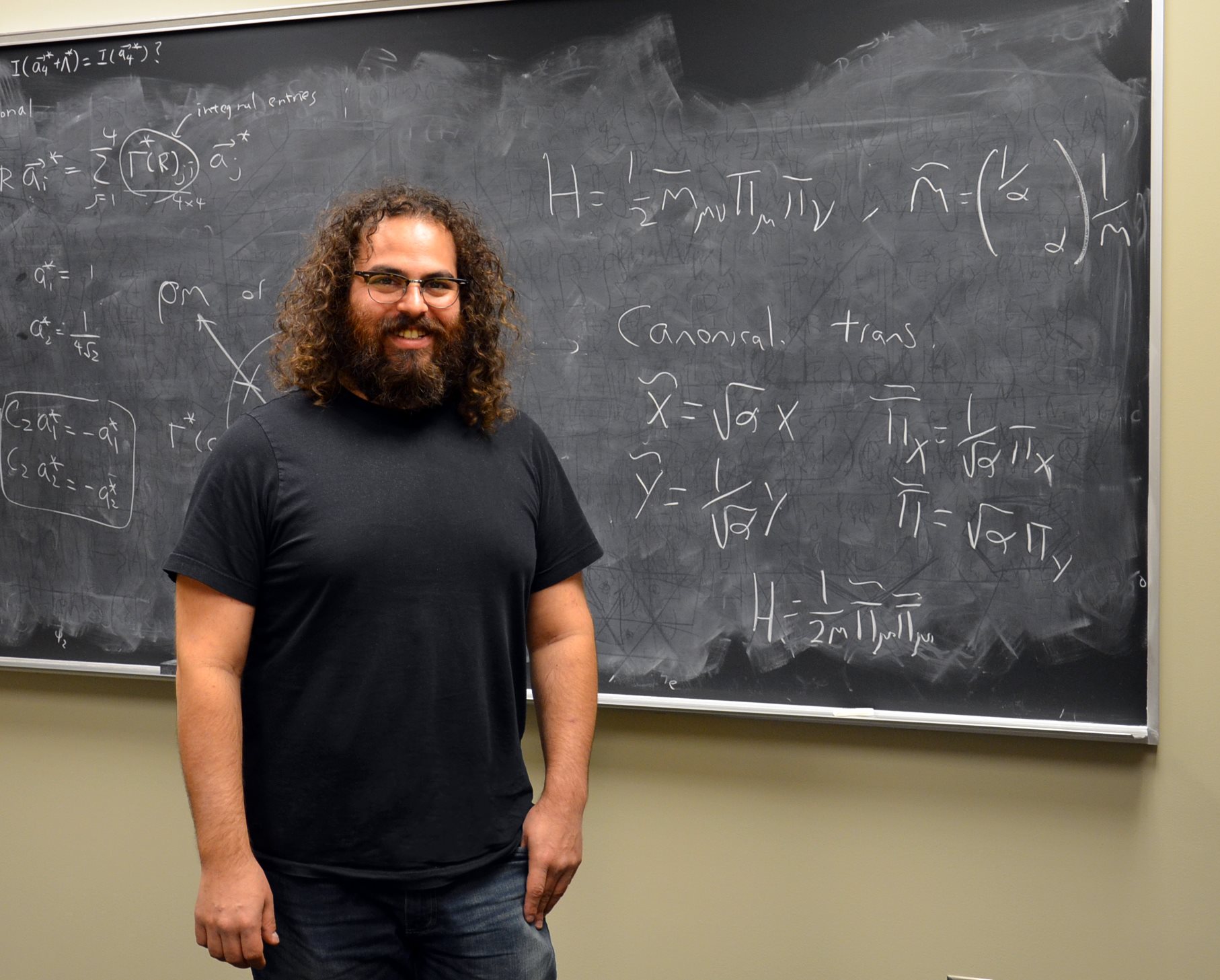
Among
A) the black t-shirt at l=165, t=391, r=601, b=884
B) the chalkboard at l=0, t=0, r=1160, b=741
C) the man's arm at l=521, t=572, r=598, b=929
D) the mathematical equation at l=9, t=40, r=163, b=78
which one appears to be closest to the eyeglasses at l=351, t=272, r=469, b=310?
the black t-shirt at l=165, t=391, r=601, b=884

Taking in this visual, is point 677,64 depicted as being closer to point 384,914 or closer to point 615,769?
point 615,769

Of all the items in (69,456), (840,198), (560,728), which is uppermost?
(840,198)

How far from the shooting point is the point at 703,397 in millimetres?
1915

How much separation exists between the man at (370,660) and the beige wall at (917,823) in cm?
61

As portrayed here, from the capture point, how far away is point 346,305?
55.3 inches

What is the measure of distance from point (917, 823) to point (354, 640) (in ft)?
3.77

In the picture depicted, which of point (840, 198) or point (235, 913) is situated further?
point (840, 198)

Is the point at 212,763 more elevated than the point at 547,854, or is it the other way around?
the point at 212,763

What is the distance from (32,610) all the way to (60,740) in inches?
11.5

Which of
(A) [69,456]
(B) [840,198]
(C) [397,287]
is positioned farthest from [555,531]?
(A) [69,456]

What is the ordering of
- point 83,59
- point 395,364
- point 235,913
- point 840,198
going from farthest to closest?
point 83,59 < point 840,198 < point 395,364 < point 235,913

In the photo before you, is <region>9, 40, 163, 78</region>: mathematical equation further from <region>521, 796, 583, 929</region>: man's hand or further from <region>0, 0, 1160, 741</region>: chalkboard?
<region>521, 796, 583, 929</region>: man's hand

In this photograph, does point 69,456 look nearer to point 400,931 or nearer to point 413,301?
point 413,301

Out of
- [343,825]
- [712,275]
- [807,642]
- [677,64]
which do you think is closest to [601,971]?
[807,642]
